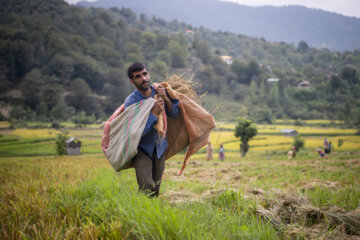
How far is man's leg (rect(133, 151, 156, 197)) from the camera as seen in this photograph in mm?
2803

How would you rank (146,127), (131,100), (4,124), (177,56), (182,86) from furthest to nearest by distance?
(177,56) → (4,124) → (182,86) → (131,100) → (146,127)

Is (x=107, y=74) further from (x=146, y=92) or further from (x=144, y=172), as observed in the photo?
(x=144, y=172)

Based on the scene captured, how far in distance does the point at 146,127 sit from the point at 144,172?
0.49m

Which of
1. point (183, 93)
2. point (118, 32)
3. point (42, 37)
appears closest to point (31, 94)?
point (42, 37)

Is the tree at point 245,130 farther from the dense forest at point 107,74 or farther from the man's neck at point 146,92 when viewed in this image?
the man's neck at point 146,92

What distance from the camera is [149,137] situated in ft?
9.71

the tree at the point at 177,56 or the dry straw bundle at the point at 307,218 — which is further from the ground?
the tree at the point at 177,56

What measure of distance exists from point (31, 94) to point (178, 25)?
112749 mm

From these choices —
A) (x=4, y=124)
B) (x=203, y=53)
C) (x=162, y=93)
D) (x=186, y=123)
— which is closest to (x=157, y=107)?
(x=162, y=93)

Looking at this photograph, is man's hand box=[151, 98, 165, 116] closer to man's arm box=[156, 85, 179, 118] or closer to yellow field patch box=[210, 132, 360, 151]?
man's arm box=[156, 85, 179, 118]

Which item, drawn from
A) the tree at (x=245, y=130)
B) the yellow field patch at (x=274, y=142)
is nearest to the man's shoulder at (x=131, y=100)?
the tree at (x=245, y=130)

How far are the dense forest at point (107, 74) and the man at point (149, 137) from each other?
798 mm

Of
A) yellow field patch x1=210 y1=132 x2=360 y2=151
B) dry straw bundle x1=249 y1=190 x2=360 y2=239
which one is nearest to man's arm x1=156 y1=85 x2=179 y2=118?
dry straw bundle x1=249 y1=190 x2=360 y2=239

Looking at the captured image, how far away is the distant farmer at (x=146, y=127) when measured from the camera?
276cm
